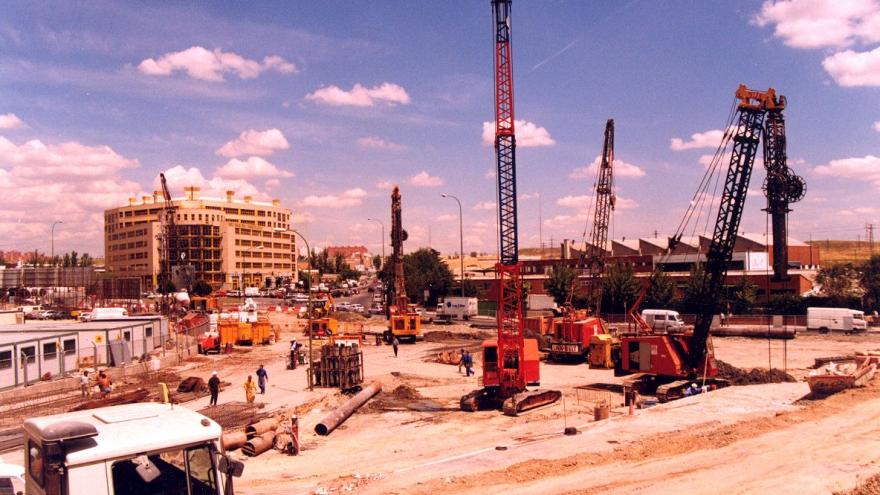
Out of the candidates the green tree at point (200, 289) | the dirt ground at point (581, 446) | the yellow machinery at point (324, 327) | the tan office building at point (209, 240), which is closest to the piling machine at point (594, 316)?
the dirt ground at point (581, 446)

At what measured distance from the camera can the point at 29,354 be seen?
1318 inches

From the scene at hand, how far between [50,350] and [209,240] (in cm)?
10732

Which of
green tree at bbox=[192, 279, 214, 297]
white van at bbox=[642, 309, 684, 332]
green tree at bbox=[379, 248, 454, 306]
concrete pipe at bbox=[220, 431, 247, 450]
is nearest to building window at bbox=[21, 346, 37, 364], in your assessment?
concrete pipe at bbox=[220, 431, 247, 450]

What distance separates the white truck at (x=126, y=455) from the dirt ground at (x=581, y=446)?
845 cm

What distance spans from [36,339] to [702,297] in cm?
3374

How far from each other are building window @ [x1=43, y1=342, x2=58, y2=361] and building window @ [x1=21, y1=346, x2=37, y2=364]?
30.8 inches

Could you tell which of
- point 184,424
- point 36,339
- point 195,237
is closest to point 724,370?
point 184,424

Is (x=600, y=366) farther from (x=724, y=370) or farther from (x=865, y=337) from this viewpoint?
(x=865, y=337)

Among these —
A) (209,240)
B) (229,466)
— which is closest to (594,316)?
(229,466)

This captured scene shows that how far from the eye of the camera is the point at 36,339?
34094 millimetres

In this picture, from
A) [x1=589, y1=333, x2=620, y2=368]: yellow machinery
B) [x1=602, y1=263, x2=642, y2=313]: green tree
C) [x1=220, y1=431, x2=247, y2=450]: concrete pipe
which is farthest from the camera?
[x1=602, y1=263, x2=642, y2=313]: green tree

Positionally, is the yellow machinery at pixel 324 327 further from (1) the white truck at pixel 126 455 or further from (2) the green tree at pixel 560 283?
(1) the white truck at pixel 126 455

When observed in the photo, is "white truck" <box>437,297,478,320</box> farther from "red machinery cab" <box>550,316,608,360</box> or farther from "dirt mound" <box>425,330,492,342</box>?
"red machinery cab" <box>550,316,608,360</box>

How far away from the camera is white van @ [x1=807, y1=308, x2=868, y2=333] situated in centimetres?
5678
